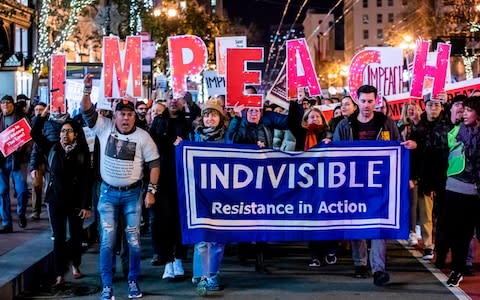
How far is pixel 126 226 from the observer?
24.6ft

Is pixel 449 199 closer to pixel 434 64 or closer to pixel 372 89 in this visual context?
pixel 372 89

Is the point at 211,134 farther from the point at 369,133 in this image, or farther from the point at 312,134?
the point at 312,134

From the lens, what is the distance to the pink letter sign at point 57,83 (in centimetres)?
952

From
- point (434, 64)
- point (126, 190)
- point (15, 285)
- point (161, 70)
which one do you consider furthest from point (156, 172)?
point (161, 70)

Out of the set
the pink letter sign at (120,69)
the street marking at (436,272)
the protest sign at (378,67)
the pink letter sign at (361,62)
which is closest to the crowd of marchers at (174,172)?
the street marking at (436,272)

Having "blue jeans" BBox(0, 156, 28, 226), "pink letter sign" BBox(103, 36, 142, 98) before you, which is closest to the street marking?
"pink letter sign" BBox(103, 36, 142, 98)

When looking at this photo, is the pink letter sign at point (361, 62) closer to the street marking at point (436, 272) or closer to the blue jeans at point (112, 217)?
the street marking at point (436, 272)

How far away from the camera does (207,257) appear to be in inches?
308

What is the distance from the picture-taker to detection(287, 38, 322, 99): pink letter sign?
10195 mm

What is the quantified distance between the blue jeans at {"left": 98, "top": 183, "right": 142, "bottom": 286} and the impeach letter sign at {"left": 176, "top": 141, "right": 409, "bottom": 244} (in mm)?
777

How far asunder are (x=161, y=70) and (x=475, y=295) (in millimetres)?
31410

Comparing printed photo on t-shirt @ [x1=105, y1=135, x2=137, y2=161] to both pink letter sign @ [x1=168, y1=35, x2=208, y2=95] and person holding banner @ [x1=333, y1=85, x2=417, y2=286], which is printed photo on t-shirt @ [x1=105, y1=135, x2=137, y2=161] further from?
pink letter sign @ [x1=168, y1=35, x2=208, y2=95]

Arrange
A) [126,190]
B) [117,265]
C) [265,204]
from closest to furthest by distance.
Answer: [126,190]
[265,204]
[117,265]

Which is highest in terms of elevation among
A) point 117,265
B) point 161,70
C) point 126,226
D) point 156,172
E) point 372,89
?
point 161,70
